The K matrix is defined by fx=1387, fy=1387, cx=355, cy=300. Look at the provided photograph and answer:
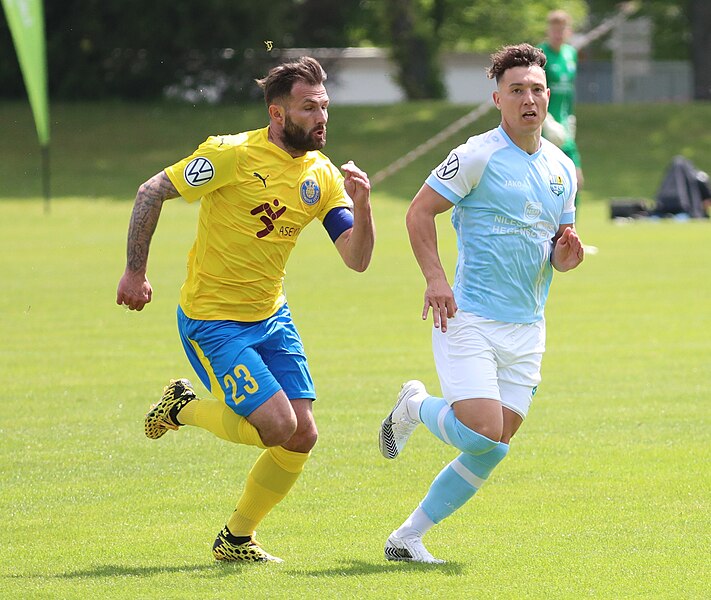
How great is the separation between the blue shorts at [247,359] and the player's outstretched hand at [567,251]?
1235mm

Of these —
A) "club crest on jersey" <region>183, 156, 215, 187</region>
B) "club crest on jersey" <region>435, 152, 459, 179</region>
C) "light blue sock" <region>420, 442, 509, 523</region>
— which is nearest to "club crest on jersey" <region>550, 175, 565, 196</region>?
"club crest on jersey" <region>435, 152, 459, 179</region>

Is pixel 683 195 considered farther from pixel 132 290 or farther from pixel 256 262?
pixel 132 290

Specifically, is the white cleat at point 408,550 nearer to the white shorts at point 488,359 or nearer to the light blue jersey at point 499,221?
the white shorts at point 488,359

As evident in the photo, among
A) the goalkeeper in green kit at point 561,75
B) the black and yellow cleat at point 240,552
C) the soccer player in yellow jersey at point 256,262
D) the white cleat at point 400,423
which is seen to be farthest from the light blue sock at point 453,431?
the goalkeeper in green kit at point 561,75

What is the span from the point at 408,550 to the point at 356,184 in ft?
5.08

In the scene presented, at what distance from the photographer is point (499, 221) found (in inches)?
233

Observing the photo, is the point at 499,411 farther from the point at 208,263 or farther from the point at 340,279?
the point at 340,279

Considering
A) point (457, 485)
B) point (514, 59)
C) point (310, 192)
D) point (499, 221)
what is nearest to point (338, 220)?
point (310, 192)

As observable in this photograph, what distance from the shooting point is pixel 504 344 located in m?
5.86

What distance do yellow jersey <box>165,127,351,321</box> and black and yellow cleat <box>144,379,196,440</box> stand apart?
0.57 m

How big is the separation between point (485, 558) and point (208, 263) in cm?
178

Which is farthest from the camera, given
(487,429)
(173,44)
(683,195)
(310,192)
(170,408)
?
(173,44)

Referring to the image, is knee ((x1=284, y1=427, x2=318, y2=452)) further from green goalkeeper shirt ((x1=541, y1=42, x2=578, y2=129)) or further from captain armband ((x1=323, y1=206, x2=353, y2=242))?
green goalkeeper shirt ((x1=541, y1=42, x2=578, y2=129))

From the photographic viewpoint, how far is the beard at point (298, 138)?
6.08 m
